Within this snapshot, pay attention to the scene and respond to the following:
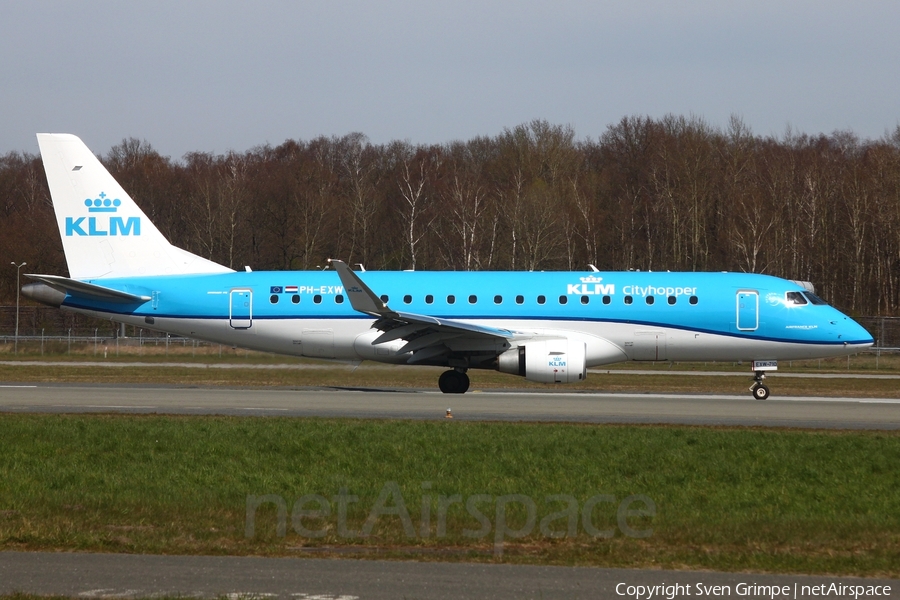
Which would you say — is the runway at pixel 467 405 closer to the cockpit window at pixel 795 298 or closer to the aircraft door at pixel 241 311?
the aircraft door at pixel 241 311

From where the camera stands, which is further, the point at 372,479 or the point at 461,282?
the point at 461,282

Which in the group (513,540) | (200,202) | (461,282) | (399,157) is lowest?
(513,540)

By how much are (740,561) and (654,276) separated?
19392 millimetres

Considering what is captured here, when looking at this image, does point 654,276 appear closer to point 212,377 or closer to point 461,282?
point 461,282

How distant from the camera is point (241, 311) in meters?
27.3

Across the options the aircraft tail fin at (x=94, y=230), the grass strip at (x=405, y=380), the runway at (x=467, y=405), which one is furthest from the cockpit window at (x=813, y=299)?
the aircraft tail fin at (x=94, y=230)

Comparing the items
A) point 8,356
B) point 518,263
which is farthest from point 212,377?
point 518,263

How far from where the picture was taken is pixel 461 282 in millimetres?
27641

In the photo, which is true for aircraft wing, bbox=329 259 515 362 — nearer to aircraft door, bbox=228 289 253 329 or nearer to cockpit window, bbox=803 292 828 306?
aircraft door, bbox=228 289 253 329

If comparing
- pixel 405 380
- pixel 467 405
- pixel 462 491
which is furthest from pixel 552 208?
pixel 462 491

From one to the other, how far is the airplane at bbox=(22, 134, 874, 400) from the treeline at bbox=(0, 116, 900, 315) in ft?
98.5

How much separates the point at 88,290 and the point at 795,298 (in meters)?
18.1

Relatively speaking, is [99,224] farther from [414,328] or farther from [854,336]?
[854,336]

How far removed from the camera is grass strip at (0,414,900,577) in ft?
31.7
